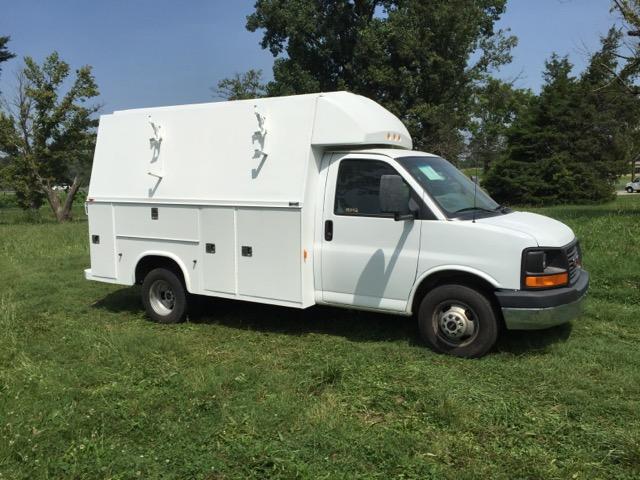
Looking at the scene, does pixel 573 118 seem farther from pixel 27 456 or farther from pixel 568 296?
pixel 27 456

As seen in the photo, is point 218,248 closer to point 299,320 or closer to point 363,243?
point 299,320

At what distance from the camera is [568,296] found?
510cm

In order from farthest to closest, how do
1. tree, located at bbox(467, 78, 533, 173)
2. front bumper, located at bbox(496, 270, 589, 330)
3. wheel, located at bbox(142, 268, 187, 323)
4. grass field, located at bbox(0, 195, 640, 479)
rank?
1. tree, located at bbox(467, 78, 533, 173)
2. wheel, located at bbox(142, 268, 187, 323)
3. front bumper, located at bbox(496, 270, 589, 330)
4. grass field, located at bbox(0, 195, 640, 479)

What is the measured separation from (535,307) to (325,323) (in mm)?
2622

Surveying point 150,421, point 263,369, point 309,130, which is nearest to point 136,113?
point 309,130

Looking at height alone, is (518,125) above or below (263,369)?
above

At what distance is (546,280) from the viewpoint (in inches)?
199

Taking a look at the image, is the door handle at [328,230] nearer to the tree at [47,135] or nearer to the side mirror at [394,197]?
the side mirror at [394,197]

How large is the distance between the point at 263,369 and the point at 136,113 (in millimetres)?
3828

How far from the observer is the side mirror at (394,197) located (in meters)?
5.27

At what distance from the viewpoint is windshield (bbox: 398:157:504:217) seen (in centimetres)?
551

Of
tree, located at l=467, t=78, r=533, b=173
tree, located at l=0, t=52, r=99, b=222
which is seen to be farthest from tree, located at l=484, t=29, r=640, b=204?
tree, located at l=0, t=52, r=99, b=222

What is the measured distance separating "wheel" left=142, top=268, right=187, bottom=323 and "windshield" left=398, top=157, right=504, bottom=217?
3.15 m

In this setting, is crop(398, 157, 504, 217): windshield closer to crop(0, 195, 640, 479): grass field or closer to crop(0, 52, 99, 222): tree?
crop(0, 195, 640, 479): grass field
